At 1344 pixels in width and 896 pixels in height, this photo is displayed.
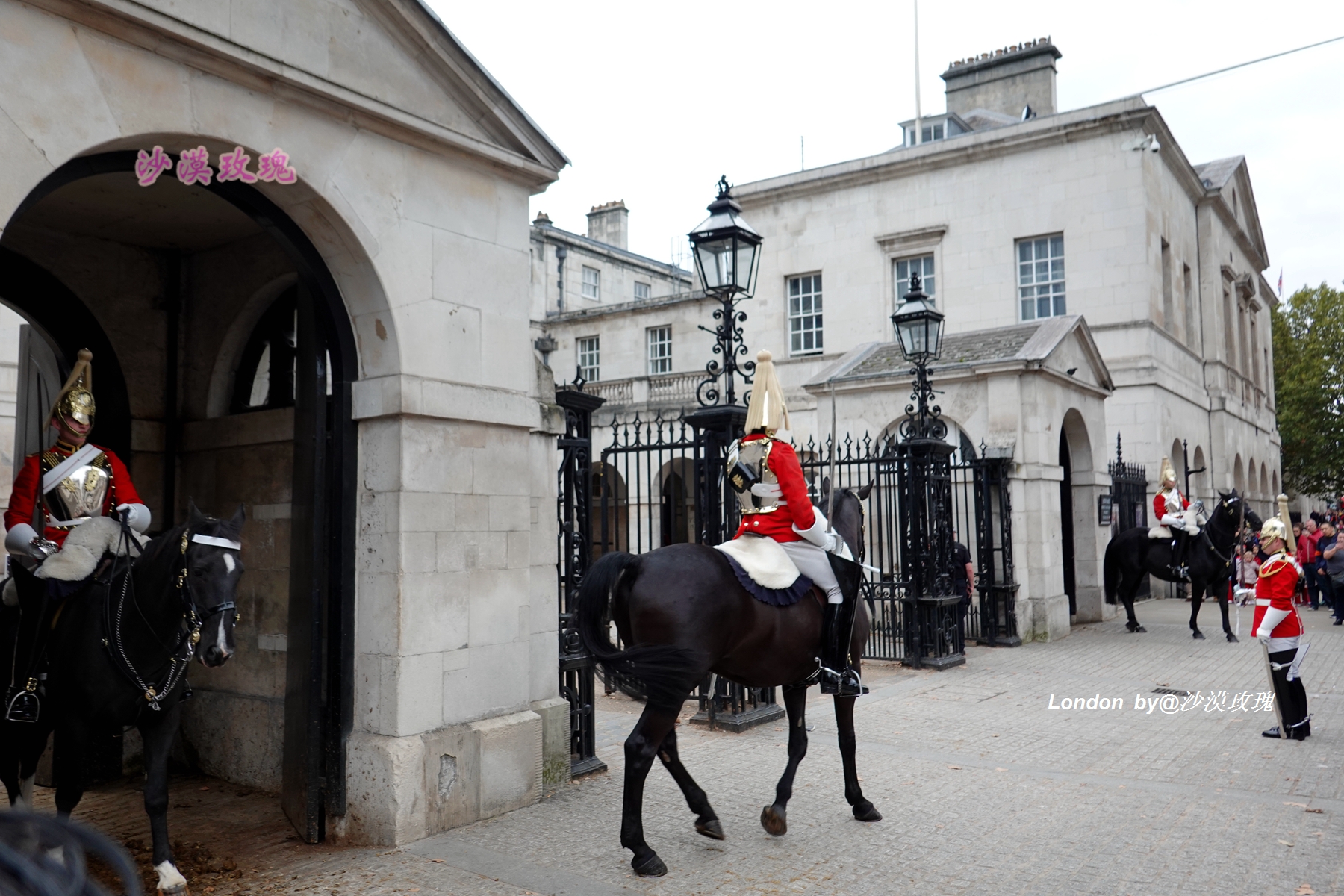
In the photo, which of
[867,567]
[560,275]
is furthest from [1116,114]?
[867,567]

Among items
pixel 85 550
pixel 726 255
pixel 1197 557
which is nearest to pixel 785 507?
pixel 726 255

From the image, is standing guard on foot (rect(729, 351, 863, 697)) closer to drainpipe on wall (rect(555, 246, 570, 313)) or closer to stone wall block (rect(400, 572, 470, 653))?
stone wall block (rect(400, 572, 470, 653))

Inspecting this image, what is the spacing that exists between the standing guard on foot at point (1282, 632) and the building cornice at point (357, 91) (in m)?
6.31

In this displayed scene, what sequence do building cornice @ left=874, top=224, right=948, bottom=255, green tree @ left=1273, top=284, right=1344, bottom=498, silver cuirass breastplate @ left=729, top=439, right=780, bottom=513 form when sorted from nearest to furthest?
silver cuirass breastplate @ left=729, top=439, right=780, bottom=513
building cornice @ left=874, top=224, right=948, bottom=255
green tree @ left=1273, top=284, right=1344, bottom=498

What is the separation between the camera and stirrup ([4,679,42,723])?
5156 millimetres

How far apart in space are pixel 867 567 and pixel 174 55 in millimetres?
4706

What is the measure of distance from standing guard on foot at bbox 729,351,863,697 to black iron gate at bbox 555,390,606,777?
1.68 meters

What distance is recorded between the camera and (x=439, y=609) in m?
5.94

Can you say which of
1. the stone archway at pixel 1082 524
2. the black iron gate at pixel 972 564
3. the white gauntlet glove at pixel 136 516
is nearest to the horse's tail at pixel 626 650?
the white gauntlet glove at pixel 136 516

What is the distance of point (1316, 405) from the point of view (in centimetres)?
3925

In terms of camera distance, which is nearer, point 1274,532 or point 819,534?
point 819,534

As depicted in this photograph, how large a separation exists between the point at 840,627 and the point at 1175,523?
441 inches

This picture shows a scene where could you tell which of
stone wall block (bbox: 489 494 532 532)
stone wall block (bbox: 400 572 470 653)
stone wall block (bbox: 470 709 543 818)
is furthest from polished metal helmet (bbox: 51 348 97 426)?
stone wall block (bbox: 470 709 543 818)

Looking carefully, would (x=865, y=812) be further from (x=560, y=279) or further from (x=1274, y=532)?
(x=560, y=279)
